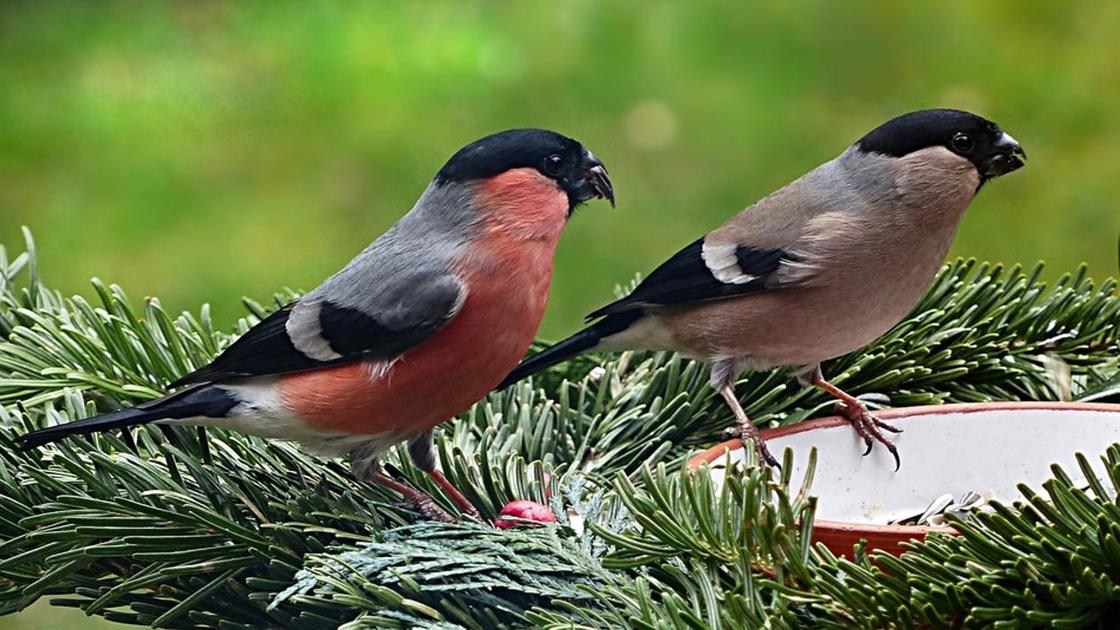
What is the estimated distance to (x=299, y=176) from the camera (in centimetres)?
507

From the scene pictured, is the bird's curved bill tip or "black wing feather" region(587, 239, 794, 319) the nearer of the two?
the bird's curved bill tip

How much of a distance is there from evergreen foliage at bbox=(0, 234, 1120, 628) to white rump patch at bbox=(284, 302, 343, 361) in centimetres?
15

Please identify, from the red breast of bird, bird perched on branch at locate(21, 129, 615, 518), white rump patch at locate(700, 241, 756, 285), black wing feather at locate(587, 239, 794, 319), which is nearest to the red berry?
bird perched on branch at locate(21, 129, 615, 518)

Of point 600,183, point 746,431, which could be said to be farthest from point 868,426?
point 600,183

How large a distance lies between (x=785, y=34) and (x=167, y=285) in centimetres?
241

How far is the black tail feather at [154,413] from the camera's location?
1.69m

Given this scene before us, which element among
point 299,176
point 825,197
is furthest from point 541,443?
point 299,176

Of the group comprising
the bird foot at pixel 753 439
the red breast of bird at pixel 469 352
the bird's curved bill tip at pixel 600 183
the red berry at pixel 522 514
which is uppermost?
the bird's curved bill tip at pixel 600 183

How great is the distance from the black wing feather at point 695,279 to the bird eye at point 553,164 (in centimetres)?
39

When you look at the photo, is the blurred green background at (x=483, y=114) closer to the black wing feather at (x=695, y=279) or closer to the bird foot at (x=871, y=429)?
the black wing feather at (x=695, y=279)

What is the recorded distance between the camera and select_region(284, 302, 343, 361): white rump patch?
1944 millimetres

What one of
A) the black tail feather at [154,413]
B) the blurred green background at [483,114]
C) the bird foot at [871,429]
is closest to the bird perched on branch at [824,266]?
the bird foot at [871,429]

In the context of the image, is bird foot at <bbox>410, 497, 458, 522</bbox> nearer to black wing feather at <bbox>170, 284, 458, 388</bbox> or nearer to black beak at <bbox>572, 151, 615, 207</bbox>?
black wing feather at <bbox>170, 284, 458, 388</bbox>

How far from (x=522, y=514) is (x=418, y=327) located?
0.38 m
